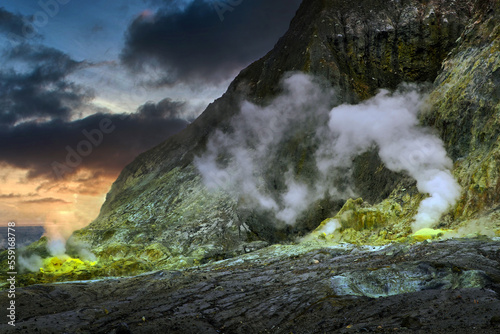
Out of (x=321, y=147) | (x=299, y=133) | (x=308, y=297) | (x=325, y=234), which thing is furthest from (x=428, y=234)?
(x=299, y=133)

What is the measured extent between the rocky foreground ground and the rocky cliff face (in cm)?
592

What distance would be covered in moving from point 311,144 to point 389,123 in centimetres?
843

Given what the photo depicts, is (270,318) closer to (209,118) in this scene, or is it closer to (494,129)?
(494,129)

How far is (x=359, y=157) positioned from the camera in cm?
3381

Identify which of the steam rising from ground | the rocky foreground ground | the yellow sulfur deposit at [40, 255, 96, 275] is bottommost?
the rocky foreground ground

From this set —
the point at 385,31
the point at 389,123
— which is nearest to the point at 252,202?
the point at 389,123

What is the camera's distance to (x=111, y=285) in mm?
18703

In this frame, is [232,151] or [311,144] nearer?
[311,144]

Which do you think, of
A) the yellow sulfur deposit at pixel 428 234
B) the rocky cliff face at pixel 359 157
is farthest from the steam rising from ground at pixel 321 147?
the yellow sulfur deposit at pixel 428 234

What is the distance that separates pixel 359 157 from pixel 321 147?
4.36 meters

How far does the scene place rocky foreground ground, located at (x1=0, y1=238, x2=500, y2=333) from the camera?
400 inches

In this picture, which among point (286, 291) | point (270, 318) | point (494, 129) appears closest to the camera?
point (270, 318)

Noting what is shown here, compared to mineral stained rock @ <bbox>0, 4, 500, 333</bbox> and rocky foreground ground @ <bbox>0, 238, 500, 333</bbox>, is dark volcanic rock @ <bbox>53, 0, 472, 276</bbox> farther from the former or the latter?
rocky foreground ground @ <bbox>0, 238, 500, 333</bbox>

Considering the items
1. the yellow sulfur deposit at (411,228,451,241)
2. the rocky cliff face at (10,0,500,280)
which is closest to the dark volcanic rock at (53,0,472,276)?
the rocky cliff face at (10,0,500,280)
